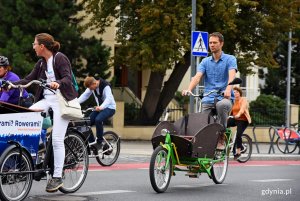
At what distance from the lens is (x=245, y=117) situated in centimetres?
1622

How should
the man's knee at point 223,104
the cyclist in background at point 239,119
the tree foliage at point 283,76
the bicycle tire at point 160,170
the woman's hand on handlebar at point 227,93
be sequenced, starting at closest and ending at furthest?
the bicycle tire at point 160,170, the woman's hand on handlebar at point 227,93, the man's knee at point 223,104, the cyclist in background at point 239,119, the tree foliage at point 283,76

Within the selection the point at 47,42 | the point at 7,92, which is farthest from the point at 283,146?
the point at 47,42

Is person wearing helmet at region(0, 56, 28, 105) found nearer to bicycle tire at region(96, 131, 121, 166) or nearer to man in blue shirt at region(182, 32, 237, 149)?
man in blue shirt at region(182, 32, 237, 149)

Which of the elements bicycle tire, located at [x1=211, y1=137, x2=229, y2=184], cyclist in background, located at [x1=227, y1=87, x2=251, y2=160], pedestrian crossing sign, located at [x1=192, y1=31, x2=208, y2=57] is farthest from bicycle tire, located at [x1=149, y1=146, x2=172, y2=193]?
pedestrian crossing sign, located at [x1=192, y1=31, x2=208, y2=57]

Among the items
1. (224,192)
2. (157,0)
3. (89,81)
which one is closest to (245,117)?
(89,81)

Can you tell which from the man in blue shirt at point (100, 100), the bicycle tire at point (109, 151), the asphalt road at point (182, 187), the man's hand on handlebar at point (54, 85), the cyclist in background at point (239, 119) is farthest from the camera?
the cyclist in background at point (239, 119)

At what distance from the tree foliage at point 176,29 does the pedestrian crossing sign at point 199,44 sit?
4640 mm

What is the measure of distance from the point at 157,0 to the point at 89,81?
9654mm

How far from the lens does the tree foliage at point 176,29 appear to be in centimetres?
2320

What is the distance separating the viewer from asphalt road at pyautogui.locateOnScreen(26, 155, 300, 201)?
30.5 feet

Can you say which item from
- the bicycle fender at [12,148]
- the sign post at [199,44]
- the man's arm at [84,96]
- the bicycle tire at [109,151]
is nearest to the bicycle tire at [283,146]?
the sign post at [199,44]

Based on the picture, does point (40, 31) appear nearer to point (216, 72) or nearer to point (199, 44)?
point (199, 44)

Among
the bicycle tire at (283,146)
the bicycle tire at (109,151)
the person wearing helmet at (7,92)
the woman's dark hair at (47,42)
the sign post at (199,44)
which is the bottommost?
the bicycle tire at (283,146)

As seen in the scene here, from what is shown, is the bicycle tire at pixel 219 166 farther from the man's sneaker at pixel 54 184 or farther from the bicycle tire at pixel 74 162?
the man's sneaker at pixel 54 184
